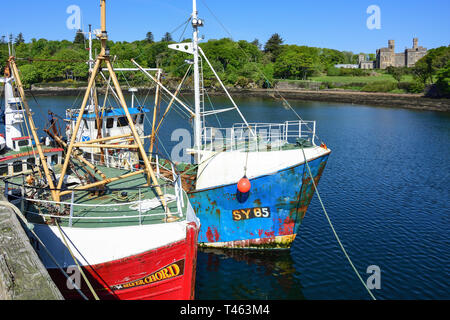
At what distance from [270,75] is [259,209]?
4396 inches

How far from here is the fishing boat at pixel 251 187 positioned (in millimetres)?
17094

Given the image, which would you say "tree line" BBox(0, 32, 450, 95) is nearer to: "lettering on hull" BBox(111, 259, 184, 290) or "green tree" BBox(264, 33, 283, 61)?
"green tree" BBox(264, 33, 283, 61)

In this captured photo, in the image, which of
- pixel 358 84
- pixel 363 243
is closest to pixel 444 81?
pixel 358 84

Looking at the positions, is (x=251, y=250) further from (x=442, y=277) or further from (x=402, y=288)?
(x=442, y=277)

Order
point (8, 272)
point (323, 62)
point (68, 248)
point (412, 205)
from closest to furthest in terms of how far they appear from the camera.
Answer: point (8, 272) < point (68, 248) < point (412, 205) < point (323, 62)

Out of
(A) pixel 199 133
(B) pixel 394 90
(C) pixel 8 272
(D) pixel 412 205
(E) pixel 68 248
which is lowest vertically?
(D) pixel 412 205

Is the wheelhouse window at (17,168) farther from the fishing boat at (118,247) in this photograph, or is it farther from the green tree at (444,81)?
the green tree at (444,81)

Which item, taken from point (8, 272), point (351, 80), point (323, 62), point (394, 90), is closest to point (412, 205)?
point (8, 272)

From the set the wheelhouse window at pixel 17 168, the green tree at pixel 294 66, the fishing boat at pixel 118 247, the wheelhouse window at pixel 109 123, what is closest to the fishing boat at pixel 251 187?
the fishing boat at pixel 118 247

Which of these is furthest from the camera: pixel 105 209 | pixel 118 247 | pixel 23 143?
pixel 23 143

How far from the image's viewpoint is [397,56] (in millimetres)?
161875

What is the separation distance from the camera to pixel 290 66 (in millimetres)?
124375

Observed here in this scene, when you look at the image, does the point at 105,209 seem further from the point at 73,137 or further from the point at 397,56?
the point at 397,56

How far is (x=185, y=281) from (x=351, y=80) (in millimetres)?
119595
